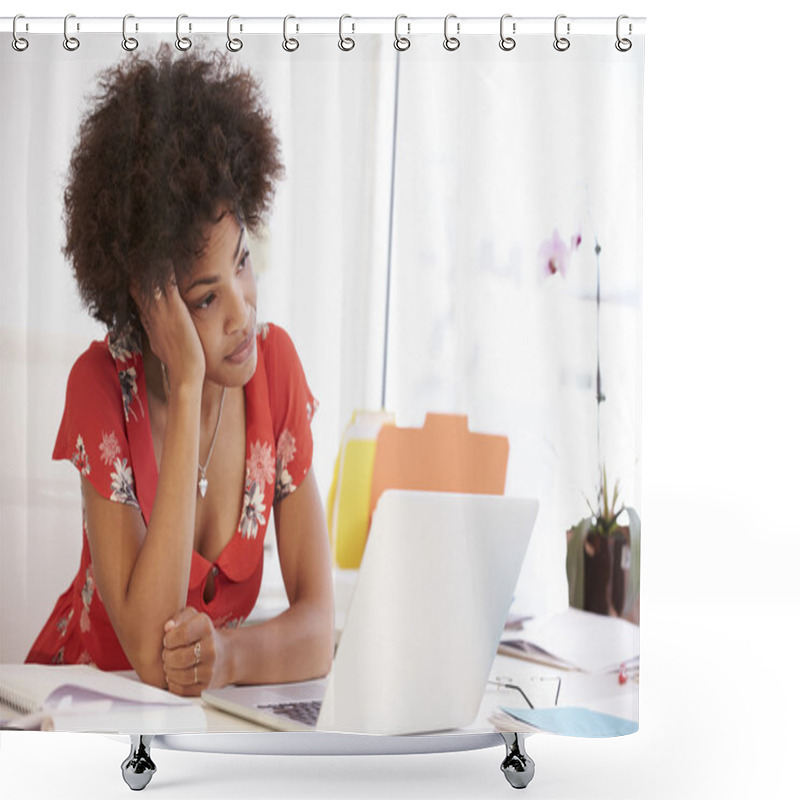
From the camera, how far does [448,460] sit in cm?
206

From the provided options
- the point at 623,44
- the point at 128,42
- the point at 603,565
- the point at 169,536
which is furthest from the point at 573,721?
the point at 128,42

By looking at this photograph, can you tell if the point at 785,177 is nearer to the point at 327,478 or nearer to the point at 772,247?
the point at 772,247

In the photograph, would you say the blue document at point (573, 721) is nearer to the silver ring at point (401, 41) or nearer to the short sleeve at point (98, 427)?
the short sleeve at point (98, 427)

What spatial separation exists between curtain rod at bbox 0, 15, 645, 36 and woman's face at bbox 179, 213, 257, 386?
347 mm

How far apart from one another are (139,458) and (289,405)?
29 centimetres

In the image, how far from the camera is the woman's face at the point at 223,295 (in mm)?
2020

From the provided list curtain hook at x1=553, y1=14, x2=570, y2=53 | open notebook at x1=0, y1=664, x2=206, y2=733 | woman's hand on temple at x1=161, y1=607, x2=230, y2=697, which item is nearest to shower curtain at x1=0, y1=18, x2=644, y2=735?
curtain hook at x1=553, y1=14, x2=570, y2=53

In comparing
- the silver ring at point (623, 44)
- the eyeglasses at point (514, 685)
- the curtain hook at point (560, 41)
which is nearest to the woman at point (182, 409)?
the eyeglasses at point (514, 685)

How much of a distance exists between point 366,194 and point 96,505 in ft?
2.43

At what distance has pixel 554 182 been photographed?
6.69 feet

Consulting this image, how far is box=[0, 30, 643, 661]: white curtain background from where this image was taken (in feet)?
6.67

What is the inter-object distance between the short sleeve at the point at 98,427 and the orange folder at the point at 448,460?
472mm

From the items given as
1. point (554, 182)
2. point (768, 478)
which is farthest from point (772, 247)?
point (554, 182)

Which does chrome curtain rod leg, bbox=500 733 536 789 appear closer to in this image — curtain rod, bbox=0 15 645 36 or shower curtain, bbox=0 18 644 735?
shower curtain, bbox=0 18 644 735
